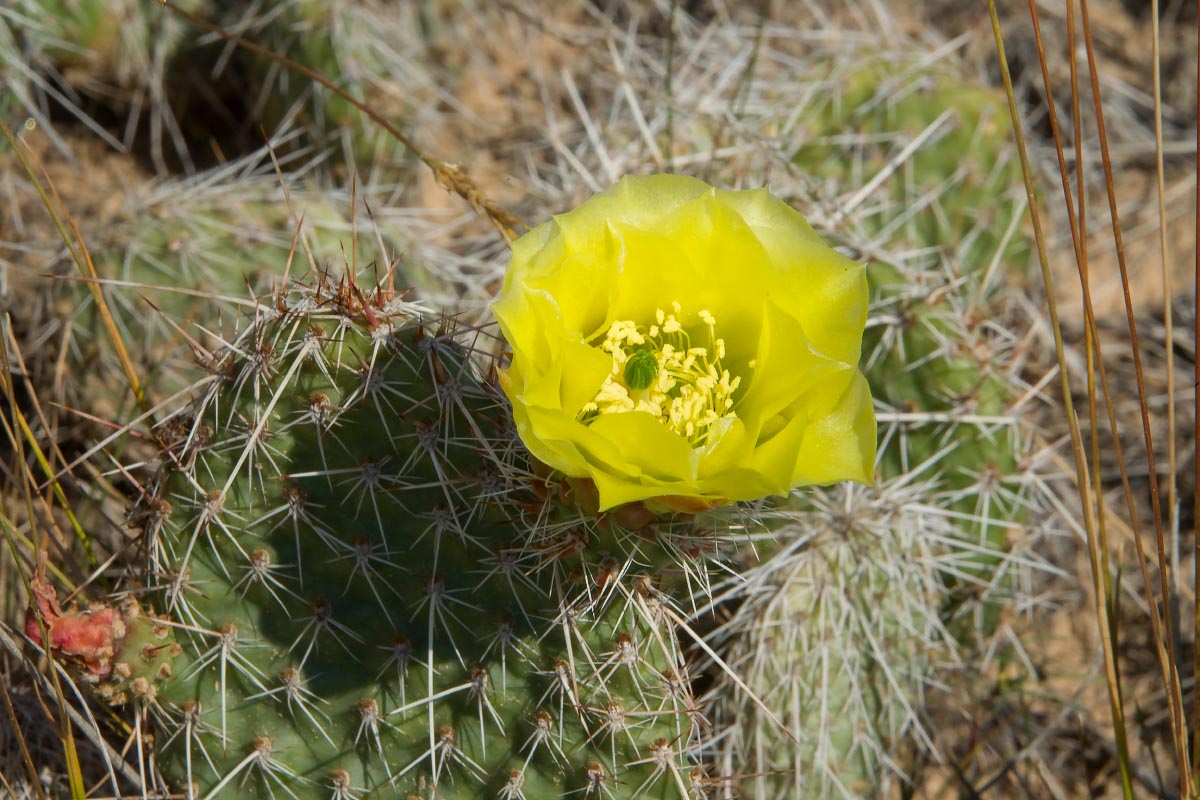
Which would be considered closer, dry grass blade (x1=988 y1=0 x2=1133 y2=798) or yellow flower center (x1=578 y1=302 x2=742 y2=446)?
yellow flower center (x1=578 y1=302 x2=742 y2=446)

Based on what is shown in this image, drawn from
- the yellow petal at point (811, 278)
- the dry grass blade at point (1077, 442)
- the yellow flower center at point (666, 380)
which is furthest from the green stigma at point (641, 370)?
the dry grass blade at point (1077, 442)

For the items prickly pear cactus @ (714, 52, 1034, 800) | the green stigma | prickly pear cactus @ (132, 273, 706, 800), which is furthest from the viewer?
prickly pear cactus @ (714, 52, 1034, 800)

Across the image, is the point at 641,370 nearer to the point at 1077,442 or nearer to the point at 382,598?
the point at 382,598

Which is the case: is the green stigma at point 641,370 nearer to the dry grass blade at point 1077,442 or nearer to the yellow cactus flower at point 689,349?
the yellow cactus flower at point 689,349

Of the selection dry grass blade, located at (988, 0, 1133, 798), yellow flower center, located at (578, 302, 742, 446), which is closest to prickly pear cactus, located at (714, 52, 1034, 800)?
dry grass blade, located at (988, 0, 1133, 798)

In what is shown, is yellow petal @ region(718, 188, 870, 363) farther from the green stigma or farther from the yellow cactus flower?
the green stigma

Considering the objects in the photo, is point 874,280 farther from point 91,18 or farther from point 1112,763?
point 91,18

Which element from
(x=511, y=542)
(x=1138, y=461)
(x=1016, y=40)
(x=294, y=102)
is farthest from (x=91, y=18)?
(x=1138, y=461)
